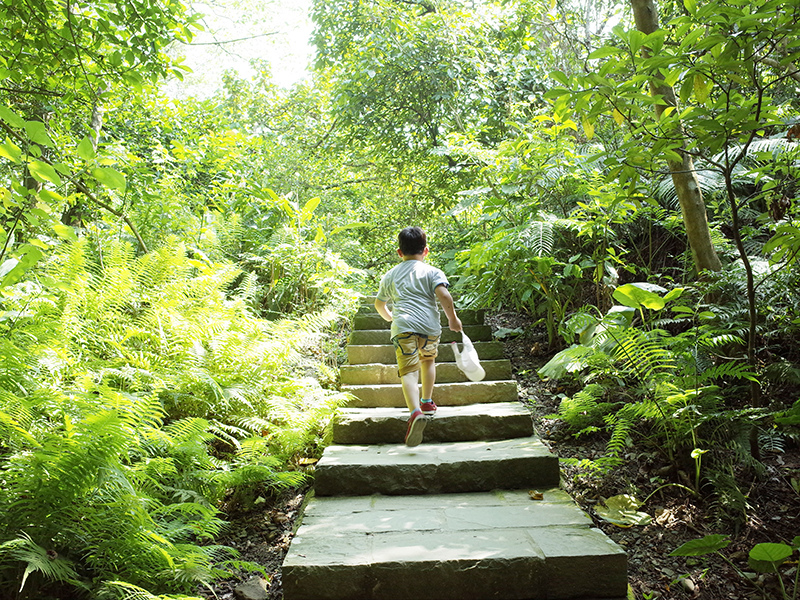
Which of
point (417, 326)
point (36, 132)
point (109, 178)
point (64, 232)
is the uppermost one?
point (36, 132)

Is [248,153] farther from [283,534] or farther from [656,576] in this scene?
[656,576]

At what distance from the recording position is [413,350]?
370 cm

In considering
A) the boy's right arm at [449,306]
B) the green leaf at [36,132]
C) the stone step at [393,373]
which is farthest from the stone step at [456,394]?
the green leaf at [36,132]

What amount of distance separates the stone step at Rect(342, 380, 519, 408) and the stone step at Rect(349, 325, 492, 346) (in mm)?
1055

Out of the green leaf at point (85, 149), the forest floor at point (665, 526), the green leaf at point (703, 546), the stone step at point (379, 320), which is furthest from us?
the stone step at point (379, 320)

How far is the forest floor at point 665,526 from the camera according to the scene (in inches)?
95.3

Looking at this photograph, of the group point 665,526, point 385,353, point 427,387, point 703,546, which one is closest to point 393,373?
point 385,353

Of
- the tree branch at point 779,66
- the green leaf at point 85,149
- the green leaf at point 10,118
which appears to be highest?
the tree branch at point 779,66

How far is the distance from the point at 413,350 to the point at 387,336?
1784 millimetres

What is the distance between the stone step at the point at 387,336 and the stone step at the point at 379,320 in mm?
172

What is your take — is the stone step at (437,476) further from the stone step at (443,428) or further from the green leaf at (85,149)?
the green leaf at (85,149)

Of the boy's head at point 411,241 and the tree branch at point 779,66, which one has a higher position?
the tree branch at point 779,66

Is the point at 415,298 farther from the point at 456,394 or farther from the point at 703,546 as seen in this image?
the point at 703,546

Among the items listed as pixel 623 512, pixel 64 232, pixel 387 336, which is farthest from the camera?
pixel 387 336
